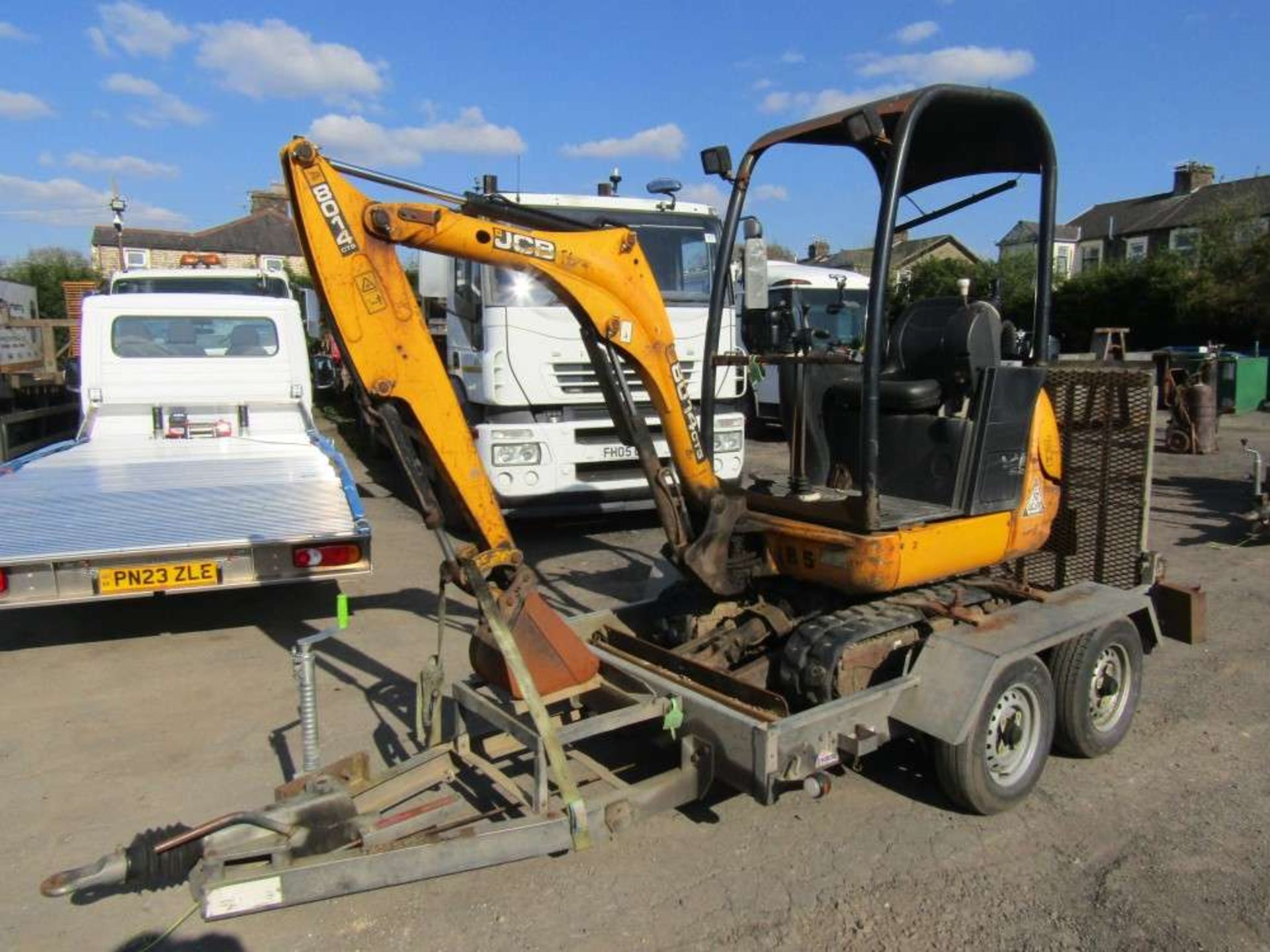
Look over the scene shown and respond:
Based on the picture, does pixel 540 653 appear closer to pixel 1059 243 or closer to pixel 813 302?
pixel 813 302

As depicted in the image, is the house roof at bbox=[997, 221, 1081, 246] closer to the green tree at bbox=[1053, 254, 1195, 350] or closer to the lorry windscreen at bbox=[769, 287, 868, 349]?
the green tree at bbox=[1053, 254, 1195, 350]

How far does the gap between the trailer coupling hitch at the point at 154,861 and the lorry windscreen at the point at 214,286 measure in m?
10.4

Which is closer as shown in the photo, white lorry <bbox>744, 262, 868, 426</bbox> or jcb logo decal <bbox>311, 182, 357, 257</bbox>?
jcb logo decal <bbox>311, 182, 357, 257</bbox>

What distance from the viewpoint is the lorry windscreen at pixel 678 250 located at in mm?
9086

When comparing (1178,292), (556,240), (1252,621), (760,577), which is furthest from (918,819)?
(1178,292)

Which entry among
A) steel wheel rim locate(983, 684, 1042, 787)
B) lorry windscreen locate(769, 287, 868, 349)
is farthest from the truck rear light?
lorry windscreen locate(769, 287, 868, 349)

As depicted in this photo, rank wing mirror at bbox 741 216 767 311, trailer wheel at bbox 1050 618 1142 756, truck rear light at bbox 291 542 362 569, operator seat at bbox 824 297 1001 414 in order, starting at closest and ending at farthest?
trailer wheel at bbox 1050 618 1142 756 < operator seat at bbox 824 297 1001 414 < wing mirror at bbox 741 216 767 311 < truck rear light at bbox 291 542 362 569

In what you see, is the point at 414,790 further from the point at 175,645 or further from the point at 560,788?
the point at 175,645

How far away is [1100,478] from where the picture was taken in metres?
5.61

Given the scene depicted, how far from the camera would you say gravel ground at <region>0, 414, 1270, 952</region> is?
3289 millimetres

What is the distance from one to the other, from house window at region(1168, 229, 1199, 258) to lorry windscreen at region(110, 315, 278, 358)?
31257mm

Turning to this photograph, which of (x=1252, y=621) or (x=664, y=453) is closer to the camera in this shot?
(x=1252, y=621)

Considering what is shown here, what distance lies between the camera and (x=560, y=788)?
328 centimetres

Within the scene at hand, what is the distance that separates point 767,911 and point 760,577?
5.49 ft
